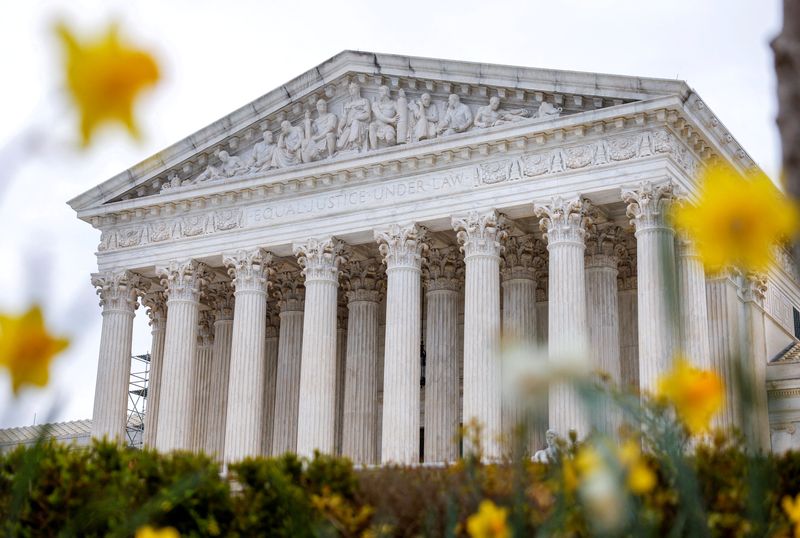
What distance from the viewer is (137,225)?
40438 millimetres

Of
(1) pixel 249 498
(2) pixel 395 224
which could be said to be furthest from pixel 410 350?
(1) pixel 249 498

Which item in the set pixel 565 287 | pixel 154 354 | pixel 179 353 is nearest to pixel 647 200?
pixel 565 287

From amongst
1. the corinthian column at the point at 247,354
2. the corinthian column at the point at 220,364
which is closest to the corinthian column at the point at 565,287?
the corinthian column at the point at 247,354

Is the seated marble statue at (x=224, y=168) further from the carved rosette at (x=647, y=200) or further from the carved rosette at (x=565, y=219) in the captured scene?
the carved rosette at (x=647, y=200)

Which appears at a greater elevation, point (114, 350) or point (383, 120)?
point (383, 120)

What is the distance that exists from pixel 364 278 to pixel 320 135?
5839 mm

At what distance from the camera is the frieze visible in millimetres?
31797

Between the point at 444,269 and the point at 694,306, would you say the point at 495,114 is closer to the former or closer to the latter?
the point at 444,269

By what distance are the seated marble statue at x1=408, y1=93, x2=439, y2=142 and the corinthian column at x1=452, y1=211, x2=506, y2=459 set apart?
3.19 meters

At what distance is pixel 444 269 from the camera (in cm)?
3888

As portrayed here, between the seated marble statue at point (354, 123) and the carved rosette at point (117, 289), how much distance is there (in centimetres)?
968

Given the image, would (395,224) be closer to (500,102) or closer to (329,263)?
(329,263)

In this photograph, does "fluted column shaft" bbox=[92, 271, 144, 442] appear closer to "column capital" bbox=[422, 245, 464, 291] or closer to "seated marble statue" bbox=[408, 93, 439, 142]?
"column capital" bbox=[422, 245, 464, 291]

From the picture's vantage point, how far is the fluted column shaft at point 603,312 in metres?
35.1
